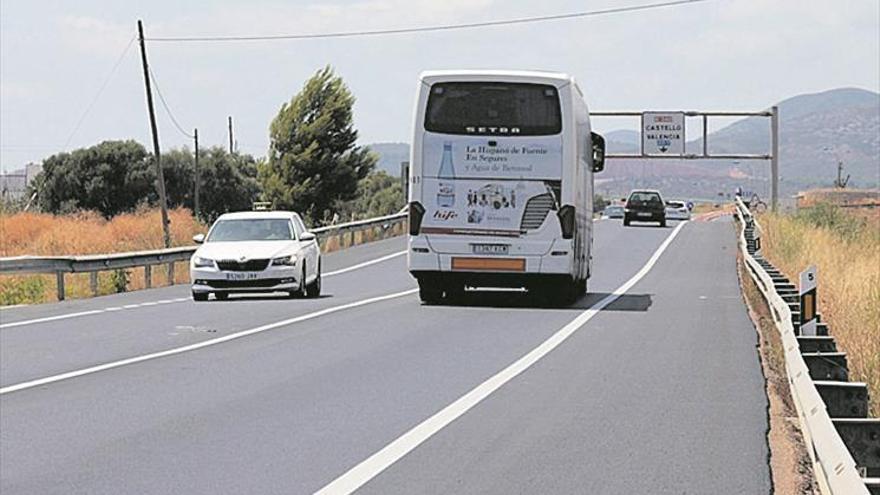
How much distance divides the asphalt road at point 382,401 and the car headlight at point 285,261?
2.06 metres

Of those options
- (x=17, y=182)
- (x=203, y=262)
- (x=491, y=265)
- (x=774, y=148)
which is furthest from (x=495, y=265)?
(x=17, y=182)

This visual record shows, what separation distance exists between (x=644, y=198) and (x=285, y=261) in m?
42.1

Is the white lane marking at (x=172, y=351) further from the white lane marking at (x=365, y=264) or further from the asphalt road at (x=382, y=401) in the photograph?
the white lane marking at (x=365, y=264)

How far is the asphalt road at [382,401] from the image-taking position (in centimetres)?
1015

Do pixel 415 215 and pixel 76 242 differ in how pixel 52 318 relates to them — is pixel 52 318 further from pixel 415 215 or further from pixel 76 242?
pixel 76 242

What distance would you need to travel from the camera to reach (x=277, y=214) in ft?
95.2

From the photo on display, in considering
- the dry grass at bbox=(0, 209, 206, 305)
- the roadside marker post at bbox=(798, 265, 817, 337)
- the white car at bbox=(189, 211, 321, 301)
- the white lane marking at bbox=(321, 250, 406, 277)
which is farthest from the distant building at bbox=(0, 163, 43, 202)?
the roadside marker post at bbox=(798, 265, 817, 337)

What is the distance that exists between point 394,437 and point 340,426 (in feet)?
2.41

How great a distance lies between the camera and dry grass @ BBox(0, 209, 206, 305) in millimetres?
32344

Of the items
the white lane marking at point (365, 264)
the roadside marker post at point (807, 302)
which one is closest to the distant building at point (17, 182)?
the white lane marking at point (365, 264)

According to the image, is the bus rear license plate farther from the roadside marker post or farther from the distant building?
the distant building

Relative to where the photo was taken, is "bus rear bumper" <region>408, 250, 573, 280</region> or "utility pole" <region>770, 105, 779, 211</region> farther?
"utility pole" <region>770, 105, 779, 211</region>

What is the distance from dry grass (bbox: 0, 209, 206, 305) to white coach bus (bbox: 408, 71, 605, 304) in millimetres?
9357

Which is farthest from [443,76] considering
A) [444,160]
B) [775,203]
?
[775,203]
